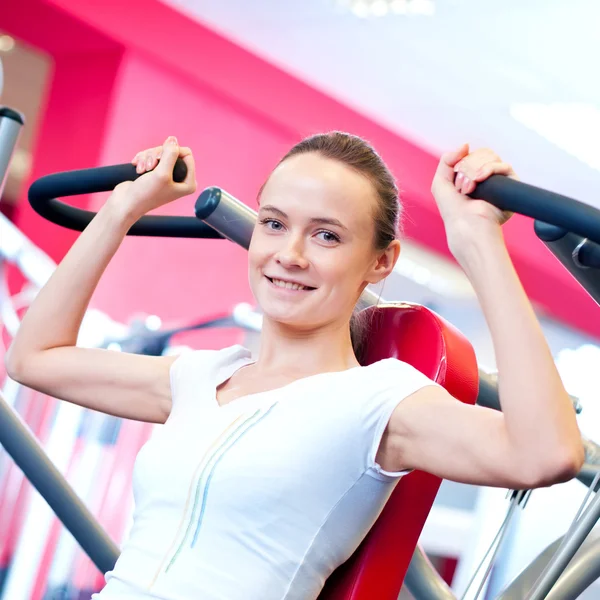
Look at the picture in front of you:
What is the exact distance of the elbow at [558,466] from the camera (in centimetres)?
80

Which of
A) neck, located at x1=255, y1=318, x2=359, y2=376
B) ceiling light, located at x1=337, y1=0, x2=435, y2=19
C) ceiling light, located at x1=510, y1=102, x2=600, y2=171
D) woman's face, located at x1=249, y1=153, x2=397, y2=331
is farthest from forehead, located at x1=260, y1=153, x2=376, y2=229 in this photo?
ceiling light, located at x1=510, y1=102, x2=600, y2=171

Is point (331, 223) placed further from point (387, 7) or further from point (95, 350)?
point (387, 7)

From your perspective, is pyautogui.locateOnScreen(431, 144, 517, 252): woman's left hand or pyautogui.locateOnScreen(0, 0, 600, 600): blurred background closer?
pyautogui.locateOnScreen(431, 144, 517, 252): woman's left hand

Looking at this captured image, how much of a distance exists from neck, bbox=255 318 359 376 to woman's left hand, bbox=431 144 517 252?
0.98 ft

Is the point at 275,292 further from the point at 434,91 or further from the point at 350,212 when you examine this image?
the point at 434,91

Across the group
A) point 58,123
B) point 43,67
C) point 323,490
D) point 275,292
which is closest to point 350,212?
point 275,292

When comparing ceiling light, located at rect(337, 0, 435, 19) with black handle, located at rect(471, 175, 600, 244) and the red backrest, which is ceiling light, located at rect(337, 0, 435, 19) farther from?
black handle, located at rect(471, 175, 600, 244)

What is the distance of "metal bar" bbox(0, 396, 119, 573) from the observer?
1353mm

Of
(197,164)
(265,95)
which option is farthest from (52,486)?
(265,95)

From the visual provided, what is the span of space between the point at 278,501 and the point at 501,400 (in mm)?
300

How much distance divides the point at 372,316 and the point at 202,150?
12.0ft

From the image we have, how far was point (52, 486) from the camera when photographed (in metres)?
1.36

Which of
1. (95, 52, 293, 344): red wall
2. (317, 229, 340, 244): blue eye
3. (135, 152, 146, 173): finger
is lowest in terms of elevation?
(95, 52, 293, 344): red wall

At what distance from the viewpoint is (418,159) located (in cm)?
598
